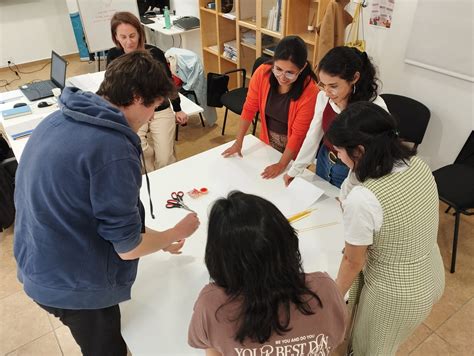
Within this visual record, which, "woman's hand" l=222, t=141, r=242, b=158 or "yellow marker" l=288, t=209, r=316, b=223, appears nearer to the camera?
"yellow marker" l=288, t=209, r=316, b=223

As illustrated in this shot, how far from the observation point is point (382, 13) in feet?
9.33

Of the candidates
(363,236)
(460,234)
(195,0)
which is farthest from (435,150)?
(195,0)

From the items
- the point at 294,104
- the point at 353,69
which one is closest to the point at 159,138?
the point at 294,104

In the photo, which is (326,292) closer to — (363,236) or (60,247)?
(363,236)

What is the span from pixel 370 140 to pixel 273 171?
0.87 metres

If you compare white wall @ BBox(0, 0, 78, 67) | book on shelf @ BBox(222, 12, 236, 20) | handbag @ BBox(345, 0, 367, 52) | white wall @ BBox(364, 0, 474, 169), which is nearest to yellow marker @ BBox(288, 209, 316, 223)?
white wall @ BBox(364, 0, 474, 169)

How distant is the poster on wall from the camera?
9.15 feet

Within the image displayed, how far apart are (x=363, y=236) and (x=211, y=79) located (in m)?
2.90

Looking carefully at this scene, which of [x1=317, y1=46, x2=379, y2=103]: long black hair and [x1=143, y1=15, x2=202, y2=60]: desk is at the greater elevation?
[x1=317, y1=46, x2=379, y2=103]: long black hair

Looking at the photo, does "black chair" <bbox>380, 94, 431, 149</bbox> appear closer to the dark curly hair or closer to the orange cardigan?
the orange cardigan

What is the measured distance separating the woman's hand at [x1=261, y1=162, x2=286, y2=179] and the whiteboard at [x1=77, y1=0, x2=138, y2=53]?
3761mm

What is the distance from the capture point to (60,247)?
1013mm

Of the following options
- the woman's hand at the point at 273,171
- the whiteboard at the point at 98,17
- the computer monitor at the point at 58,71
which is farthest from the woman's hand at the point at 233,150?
the whiteboard at the point at 98,17

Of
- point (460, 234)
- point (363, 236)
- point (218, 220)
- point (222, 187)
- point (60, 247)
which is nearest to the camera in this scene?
point (218, 220)
